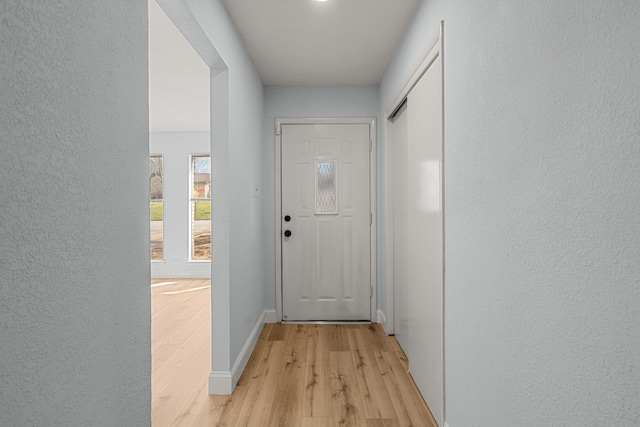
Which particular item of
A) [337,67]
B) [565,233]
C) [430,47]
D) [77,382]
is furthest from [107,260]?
[337,67]

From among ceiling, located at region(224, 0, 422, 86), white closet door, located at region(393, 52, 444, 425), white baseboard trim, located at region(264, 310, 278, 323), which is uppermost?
ceiling, located at region(224, 0, 422, 86)

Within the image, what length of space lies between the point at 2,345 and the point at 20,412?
16cm

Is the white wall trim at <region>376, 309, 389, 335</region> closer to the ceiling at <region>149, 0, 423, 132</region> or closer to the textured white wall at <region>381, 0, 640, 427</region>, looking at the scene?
the textured white wall at <region>381, 0, 640, 427</region>

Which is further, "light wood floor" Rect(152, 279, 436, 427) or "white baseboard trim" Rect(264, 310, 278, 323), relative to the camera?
"white baseboard trim" Rect(264, 310, 278, 323)

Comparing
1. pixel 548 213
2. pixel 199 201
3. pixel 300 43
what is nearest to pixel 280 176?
pixel 300 43

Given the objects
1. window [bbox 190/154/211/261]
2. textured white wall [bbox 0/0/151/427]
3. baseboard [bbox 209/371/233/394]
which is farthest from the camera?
window [bbox 190/154/211/261]

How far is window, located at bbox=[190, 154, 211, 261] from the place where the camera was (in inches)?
263

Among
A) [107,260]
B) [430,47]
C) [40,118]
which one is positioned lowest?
[107,260]

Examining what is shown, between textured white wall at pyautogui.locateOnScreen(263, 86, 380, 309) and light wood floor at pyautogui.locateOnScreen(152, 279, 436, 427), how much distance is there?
34.0 inches

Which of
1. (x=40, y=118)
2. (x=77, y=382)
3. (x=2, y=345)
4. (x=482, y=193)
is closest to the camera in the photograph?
(x=2, y=345)

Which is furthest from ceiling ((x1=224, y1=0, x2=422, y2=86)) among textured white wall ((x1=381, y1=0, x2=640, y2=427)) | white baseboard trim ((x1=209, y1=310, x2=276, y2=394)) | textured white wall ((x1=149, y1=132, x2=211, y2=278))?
textured white wall ((x1=149, y1=132, x2=211, y2=278))

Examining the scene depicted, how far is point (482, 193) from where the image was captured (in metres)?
1.53

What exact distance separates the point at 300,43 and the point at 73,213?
2.50 metres

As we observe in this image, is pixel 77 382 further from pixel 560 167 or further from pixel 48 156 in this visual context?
pixel 560 167
